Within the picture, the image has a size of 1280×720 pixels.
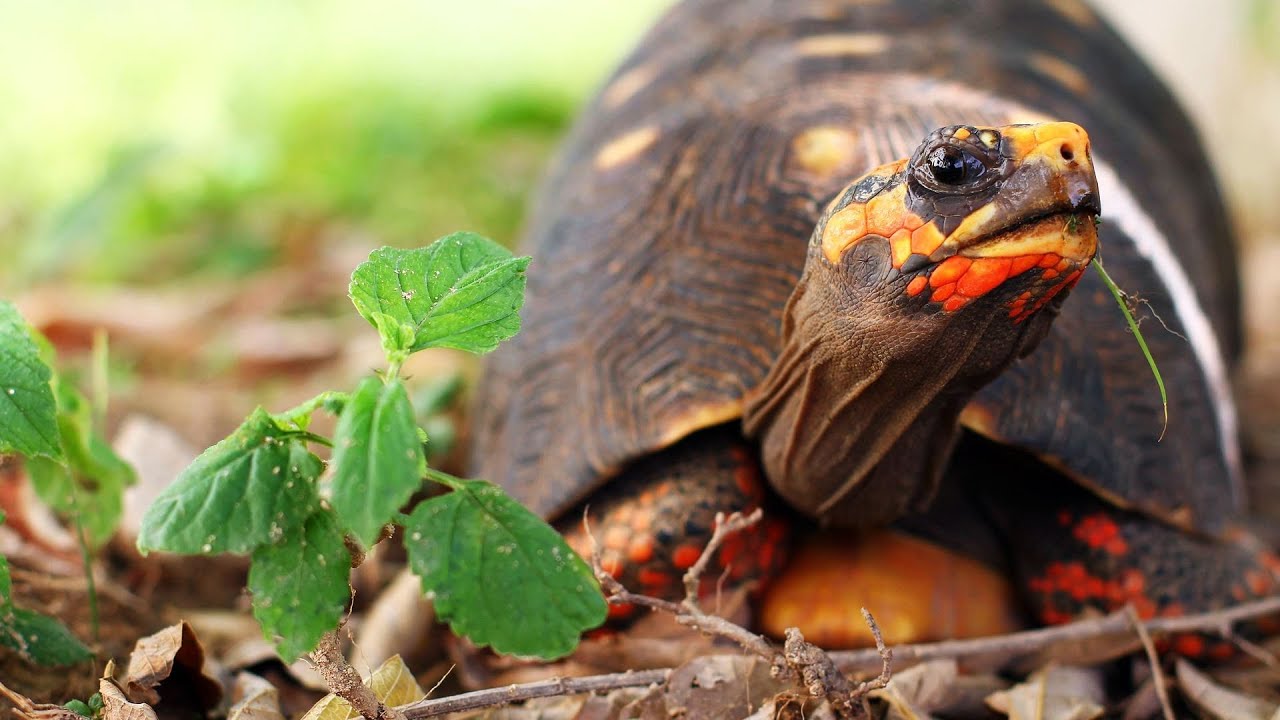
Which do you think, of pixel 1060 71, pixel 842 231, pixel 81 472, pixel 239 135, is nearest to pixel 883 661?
pixel 842 231

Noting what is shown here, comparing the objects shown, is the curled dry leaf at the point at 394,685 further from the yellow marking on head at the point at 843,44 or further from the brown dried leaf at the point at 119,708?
the yellow marking on head at the point at 843,44

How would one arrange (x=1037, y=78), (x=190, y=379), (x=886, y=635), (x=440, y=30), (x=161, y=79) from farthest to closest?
(x=440, y=30) < (x=161, y=79) < (x=190, y=379) < (x=1037, y=78) < (x=886, y=635)

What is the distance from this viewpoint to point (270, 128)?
5918mm

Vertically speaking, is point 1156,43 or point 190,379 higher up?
point 1156,43

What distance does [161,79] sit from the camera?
5.90 m

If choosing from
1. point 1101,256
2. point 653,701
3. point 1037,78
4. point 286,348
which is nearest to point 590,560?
point 653,701

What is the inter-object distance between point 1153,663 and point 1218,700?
0.58 ft

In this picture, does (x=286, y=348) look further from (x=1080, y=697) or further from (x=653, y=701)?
(x=1080, y=697)

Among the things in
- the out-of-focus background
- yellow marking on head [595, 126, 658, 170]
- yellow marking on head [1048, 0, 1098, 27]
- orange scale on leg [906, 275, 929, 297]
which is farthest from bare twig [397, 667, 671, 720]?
yellow marking on head [1048, 0, 1098, 27]

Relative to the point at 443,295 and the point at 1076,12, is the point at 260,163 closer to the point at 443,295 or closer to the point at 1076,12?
the point at 1076,12

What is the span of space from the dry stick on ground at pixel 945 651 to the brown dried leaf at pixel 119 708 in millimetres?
410

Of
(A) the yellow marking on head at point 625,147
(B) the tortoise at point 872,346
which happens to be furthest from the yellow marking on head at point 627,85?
(A) the yellow marking on head at point 625,147

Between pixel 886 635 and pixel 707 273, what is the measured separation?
0.79m

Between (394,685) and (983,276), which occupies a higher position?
(983,276)
